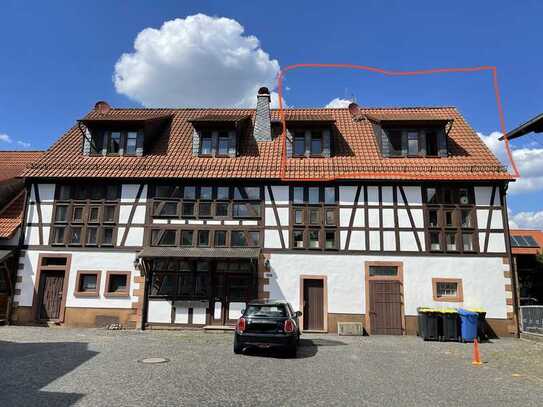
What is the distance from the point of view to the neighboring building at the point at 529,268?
26.5m

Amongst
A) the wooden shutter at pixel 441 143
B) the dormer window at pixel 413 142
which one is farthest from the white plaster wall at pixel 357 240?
the wooden shutter at pixel 441 143

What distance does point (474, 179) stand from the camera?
18406 millimetres

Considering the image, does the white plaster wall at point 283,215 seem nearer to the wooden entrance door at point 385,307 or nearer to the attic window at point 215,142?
the attic window at point 215,142

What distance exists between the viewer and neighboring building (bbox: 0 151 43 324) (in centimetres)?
1869

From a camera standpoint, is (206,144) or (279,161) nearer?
(279,161)

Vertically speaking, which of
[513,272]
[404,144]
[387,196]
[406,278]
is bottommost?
[406,278]

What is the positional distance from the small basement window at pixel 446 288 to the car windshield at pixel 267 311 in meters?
8.60

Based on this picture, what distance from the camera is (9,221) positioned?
20.0 metres

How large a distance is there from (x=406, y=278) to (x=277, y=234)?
588 cm

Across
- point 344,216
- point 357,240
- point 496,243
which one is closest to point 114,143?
point 344,216

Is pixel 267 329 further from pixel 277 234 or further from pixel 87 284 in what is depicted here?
pixel 87 284

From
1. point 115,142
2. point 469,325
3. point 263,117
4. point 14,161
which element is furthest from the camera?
point 14,161

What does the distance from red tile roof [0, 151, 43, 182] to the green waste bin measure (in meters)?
21.7

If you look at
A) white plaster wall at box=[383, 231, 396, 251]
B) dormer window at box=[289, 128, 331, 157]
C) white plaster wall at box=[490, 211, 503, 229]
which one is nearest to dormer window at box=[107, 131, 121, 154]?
dormer window at box=[289, 128, 331, 157]
